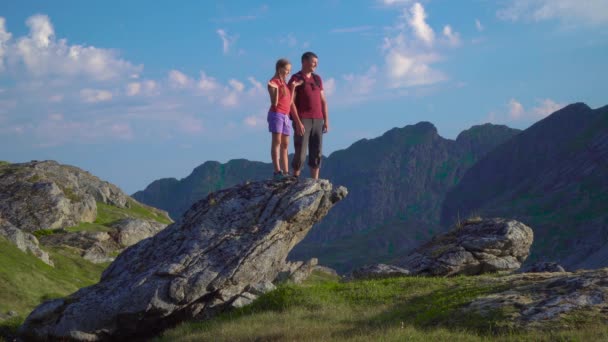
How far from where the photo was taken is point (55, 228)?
301 ft

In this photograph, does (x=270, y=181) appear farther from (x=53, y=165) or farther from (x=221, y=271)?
(x=53, y=165)

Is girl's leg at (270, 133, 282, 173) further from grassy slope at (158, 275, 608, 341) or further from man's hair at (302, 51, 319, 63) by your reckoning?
grassy slope at (158, 275, 608, 341)

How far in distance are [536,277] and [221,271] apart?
442 inches

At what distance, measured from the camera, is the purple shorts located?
22625 millimetres

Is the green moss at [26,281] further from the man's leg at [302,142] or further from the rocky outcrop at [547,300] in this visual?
the rocky outcrop at [547,300]

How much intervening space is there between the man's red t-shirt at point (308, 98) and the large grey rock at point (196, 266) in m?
2.77

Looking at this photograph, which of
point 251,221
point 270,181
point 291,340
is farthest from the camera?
point 270,181

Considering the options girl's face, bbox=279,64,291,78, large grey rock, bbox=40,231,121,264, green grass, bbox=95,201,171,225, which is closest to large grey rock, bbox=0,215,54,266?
large grey rock, bbox=40,231,121,264

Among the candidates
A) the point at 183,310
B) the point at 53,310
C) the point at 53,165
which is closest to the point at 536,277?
the point at 183,310

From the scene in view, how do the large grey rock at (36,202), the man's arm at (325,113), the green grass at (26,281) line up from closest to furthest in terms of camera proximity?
1. the man's arm at (325,113)
2. the green grass at (26,281)
3. the large grey rock at (36,202)

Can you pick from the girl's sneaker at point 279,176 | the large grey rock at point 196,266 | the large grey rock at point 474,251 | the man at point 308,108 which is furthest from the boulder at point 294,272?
the man at point 308,108

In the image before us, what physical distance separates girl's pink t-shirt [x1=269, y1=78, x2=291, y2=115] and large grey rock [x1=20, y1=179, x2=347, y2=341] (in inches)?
127

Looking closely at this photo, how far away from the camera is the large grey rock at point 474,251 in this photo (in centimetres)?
2953

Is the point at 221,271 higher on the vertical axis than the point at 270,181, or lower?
lower
